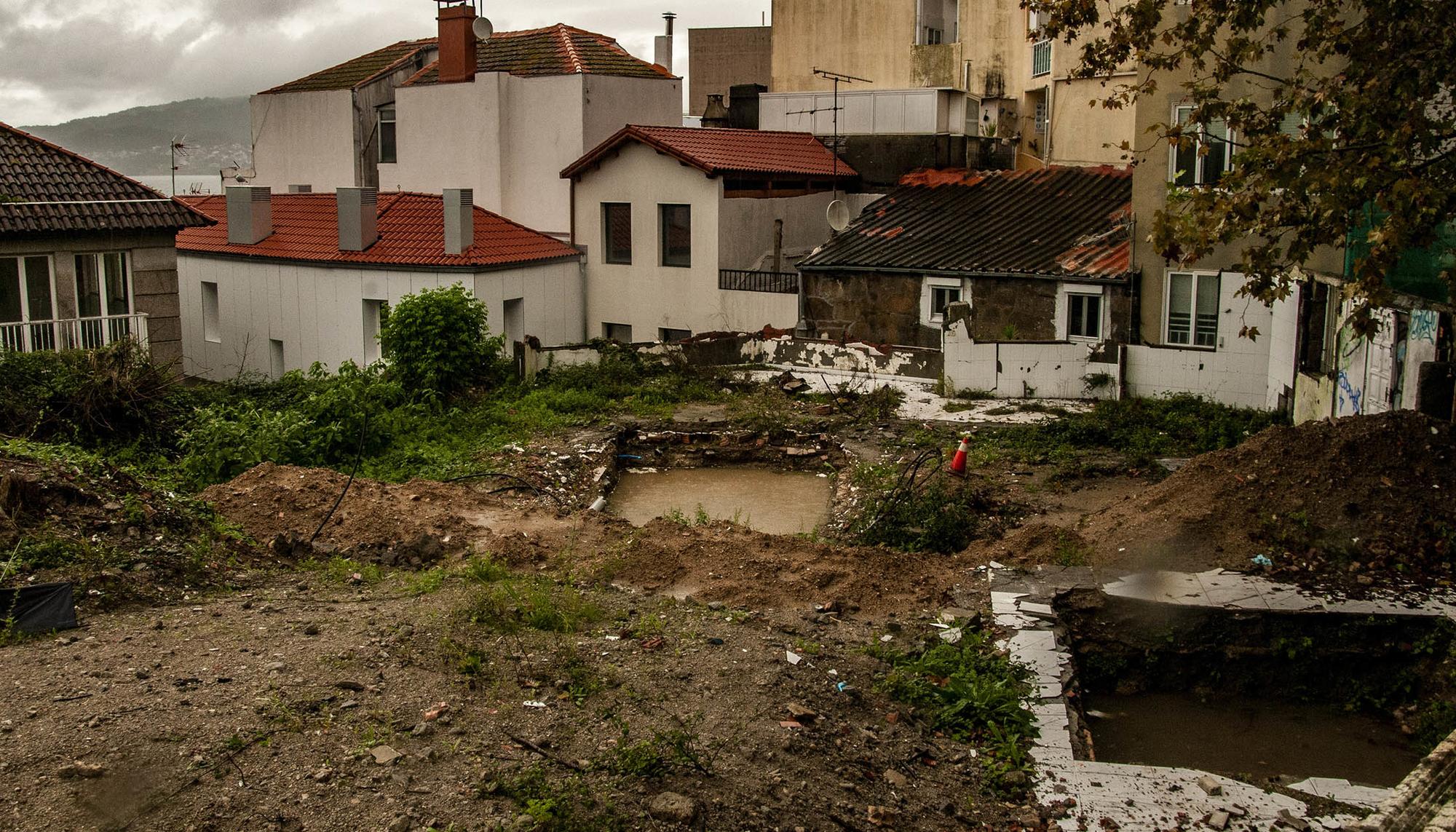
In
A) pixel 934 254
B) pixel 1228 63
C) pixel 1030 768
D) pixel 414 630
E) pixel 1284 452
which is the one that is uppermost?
pixel 1228 63

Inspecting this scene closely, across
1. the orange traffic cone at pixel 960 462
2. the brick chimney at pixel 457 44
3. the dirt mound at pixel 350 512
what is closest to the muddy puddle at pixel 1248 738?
the orange traffic cone at pixel 960 462

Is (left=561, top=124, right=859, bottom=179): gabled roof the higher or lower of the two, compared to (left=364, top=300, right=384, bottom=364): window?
higher

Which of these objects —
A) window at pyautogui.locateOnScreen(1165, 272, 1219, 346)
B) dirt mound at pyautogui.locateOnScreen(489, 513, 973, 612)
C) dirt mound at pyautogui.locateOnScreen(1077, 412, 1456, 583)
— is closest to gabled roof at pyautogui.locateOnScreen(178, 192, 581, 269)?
dirt mound at pyautogui.locateOnScreen(489, 513, 973, 612)

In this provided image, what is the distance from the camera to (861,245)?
23.8 metres

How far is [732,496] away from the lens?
16.5m

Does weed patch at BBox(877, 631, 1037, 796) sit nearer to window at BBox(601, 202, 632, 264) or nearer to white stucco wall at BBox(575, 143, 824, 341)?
white stucco wall at BBox(575, 143, 824, 341)

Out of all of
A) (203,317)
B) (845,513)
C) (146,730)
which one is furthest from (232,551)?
(203,317)

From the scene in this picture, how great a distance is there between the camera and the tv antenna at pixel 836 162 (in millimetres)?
24922

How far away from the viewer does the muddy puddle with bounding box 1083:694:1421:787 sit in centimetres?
824

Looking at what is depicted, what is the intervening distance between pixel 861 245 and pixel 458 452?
10.6 m

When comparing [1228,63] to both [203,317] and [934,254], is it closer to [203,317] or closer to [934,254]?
[934,254]

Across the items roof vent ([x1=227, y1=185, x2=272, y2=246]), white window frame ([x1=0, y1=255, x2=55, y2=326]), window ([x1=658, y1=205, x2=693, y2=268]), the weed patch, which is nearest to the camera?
the weed patch

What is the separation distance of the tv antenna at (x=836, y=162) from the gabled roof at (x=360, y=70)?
11.7 m

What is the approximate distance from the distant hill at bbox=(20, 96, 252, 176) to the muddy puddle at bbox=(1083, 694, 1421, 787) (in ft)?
395
